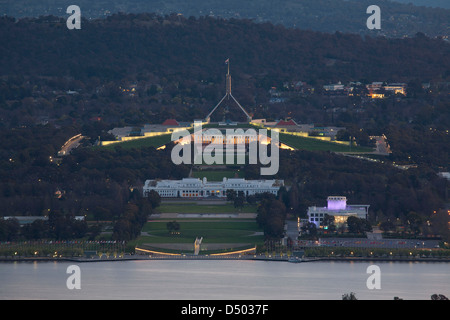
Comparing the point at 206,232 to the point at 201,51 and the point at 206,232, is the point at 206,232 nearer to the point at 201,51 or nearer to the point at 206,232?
the point at 206,232

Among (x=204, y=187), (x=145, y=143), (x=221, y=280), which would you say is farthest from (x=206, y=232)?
(x=145, y=143)

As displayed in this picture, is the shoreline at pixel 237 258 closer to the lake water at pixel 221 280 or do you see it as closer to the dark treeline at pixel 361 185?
the lake water at pixel 221 280

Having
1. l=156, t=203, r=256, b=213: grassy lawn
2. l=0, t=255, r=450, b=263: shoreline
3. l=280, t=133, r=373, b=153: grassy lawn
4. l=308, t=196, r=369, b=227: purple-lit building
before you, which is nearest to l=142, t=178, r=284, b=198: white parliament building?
l=156, t=203, r=256, b=213: grassy lawn

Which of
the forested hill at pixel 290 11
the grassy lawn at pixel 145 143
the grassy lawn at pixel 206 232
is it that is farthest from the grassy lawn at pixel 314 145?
the forested hill at pixel 290 11

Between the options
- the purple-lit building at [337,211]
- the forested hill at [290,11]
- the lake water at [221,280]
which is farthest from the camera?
the forested hill at [290,11]
